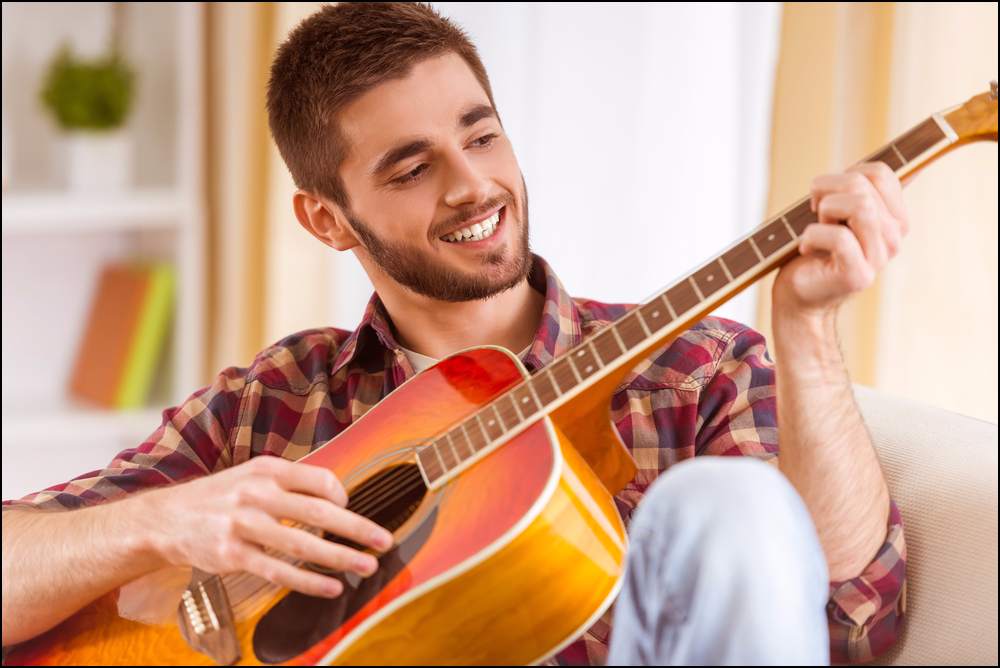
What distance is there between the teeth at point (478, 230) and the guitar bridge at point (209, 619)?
21.8 inches

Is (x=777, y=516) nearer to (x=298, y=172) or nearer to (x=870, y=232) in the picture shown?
(x=870, y=232)

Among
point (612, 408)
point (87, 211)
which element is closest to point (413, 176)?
point (612, 408)

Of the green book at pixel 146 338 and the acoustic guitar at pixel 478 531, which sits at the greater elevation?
the acoustic guitar at pixel 478 531

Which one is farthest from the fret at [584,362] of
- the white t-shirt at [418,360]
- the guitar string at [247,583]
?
Answer: the white t-shirt at [418,360]

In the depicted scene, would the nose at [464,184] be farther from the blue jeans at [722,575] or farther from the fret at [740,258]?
the blue jeans at [722,575]

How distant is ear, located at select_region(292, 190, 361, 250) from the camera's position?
1716mm

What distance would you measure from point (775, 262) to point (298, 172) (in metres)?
0.84

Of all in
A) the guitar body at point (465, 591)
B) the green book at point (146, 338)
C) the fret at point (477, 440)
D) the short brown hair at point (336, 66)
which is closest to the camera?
the guitar body at point (465, 591)

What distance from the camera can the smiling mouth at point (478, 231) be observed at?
1552 millimetres

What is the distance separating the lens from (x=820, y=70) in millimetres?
2150

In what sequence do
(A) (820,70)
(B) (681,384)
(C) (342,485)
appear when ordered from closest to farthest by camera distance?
(C) (342,485) → (B) (681,384) → (A) (820,70)

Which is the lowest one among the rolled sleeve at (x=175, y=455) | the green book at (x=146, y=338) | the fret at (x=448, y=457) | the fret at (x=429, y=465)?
the green book at (x=146, y=338)

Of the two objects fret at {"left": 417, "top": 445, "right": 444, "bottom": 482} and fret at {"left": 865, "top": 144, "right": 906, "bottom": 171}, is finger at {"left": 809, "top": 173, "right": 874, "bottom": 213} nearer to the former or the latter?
fret at {"left": 865, "top": 144, "right": 906, "bottom": 171}

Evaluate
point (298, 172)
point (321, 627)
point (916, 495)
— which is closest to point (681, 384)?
point (916, 495)
